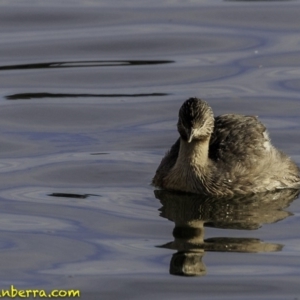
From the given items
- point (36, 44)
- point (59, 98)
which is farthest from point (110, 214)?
point (36, 44)

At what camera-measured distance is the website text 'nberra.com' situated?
36.1 feet

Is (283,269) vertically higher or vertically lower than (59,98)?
lower

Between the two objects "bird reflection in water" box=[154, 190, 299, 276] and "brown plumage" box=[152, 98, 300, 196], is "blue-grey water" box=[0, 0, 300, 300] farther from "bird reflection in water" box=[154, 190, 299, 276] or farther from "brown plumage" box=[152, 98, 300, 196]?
"brown plumage" box=[152, 98, 300, 196]

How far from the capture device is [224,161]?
14.9 m

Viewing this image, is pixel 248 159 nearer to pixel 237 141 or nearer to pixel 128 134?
pixel 237 141

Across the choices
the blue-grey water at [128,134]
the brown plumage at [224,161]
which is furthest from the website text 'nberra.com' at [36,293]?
the brown plumage at [224,161]

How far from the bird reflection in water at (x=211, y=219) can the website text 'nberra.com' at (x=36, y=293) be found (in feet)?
3.48

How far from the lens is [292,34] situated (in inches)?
856

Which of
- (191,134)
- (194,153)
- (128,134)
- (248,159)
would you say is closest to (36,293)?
(191,134)

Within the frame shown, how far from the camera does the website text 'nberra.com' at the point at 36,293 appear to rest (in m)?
11.0

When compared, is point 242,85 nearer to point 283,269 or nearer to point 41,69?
point 41,69

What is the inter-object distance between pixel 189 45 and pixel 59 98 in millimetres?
3713

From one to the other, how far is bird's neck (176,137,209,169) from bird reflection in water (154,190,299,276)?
38cm

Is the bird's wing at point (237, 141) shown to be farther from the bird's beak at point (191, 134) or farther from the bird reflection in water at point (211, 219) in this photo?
the bird's beak at point (191, 134)
